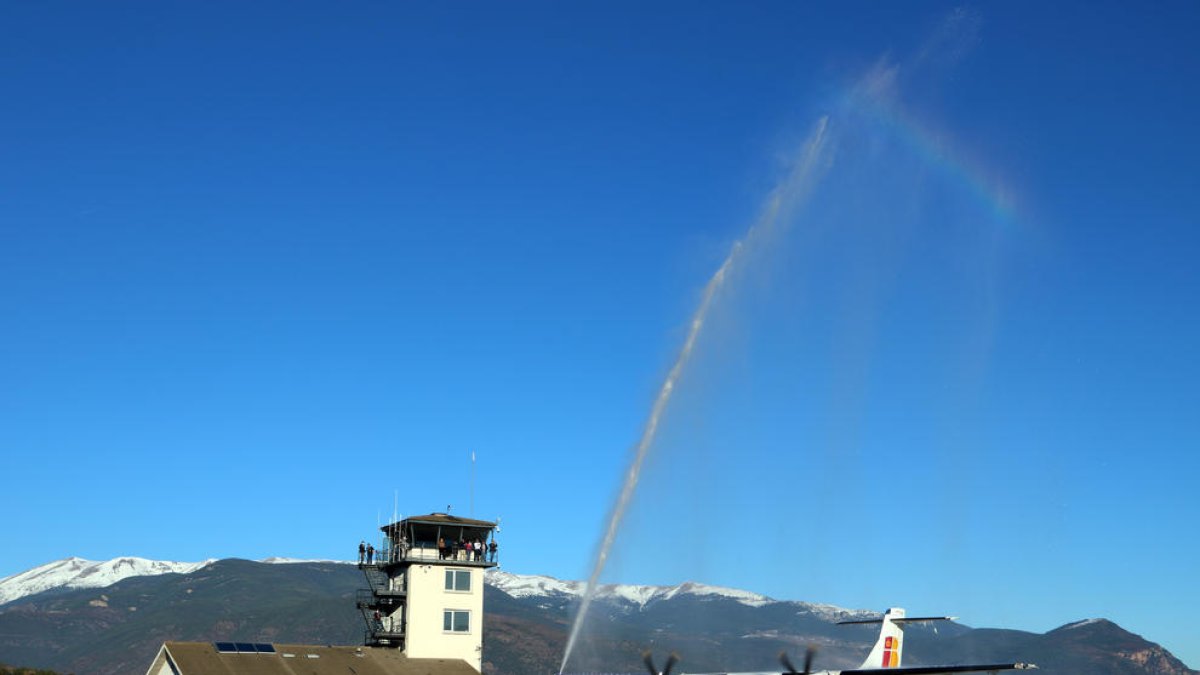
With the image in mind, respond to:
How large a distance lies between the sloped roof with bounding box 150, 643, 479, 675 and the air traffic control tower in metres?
1.41

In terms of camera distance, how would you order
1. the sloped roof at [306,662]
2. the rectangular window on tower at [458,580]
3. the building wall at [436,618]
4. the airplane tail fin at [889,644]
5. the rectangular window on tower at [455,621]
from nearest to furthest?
1. the sloped roof at [306,662]
2. the building wall at [436,618]
3. the rectangular window on tower at [455,621]
4. the rectangular window on tower at [458,580]
5. the airplane tail fin at [889,644]

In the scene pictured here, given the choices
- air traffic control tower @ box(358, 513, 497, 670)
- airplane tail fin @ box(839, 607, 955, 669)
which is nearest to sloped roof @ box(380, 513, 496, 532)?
air traffic control tower @ box(358, 513, 497, 670)

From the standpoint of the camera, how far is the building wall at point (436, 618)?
71250mm

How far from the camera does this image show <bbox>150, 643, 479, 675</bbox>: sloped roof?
62.0 metres

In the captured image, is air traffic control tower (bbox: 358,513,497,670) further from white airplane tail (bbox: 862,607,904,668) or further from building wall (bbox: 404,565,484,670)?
white airplane tail (bbox: 862,607,904,668)

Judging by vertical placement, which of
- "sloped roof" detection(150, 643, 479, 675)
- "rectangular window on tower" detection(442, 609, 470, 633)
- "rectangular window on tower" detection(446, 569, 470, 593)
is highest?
"rectangular window on tower" detection(446, 569, 470, 593)

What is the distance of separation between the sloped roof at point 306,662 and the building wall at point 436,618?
2.68 feet

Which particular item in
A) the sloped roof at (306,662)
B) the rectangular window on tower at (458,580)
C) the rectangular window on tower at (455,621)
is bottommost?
the sloped roof at (306,662)

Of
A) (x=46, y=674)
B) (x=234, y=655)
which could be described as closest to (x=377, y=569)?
(x=234, y=655)

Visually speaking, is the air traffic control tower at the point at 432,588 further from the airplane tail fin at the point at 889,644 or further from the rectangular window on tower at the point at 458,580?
the airplane tail fin at the point at 889,644

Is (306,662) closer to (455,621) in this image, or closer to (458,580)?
(455,621)

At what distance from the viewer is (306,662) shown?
6481 cm

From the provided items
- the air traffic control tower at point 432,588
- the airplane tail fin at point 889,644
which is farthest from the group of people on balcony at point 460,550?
the airplane tail fin at point 889,644

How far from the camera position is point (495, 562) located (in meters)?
75.6
